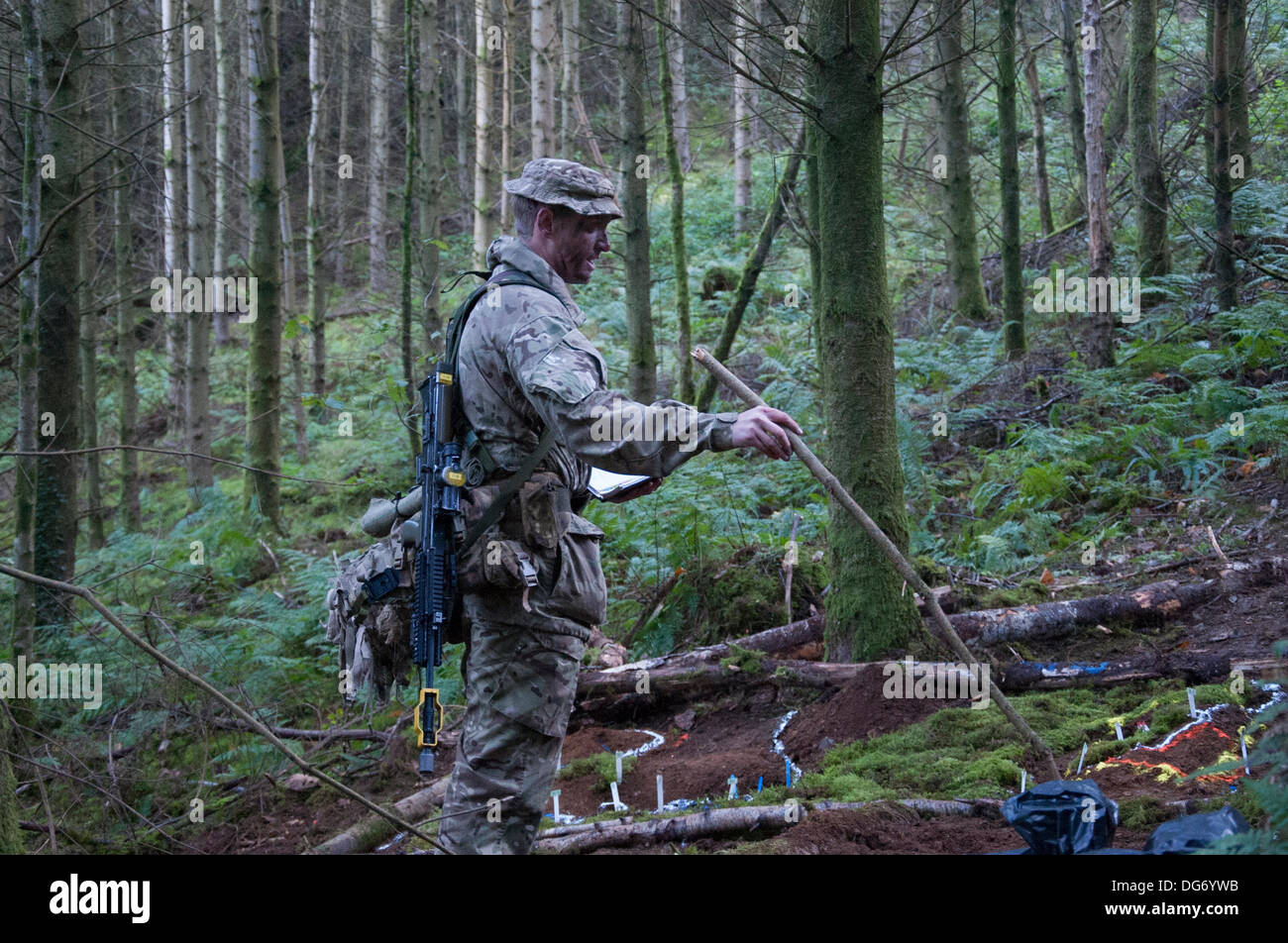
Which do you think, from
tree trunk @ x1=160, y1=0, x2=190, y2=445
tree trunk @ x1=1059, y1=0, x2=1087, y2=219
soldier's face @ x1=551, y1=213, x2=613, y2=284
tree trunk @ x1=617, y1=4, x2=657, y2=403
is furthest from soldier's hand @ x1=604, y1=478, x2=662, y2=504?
tree trunk @ x1=160, y1=0, x2=190, y2=445

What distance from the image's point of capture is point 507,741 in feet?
12.2

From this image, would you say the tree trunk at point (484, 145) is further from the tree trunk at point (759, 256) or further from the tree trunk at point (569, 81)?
the tree trunk at point (759, 256)

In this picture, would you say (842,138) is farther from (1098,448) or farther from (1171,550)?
(1098,448)

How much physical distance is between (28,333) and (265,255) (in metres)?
5.08

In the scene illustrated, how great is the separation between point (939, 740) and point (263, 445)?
8.61 metres

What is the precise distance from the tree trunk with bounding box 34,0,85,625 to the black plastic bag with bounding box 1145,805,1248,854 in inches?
267

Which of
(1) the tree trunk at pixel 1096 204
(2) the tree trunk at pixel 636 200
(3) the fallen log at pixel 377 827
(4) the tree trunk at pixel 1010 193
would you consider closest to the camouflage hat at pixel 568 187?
(3) the fallen log at pixel 377 827

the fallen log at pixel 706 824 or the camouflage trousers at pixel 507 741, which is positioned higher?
the camouflage trousers at pixel 507 741

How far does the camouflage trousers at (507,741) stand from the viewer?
12.2ft

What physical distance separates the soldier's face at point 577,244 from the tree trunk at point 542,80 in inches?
322

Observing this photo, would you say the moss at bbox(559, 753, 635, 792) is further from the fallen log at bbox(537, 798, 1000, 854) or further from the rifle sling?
the rifle sling

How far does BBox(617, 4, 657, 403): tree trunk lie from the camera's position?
31.5 ft

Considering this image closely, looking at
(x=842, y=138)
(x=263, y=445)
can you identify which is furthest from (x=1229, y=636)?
(x=263, y=445)

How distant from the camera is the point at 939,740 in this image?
16.1 ft
